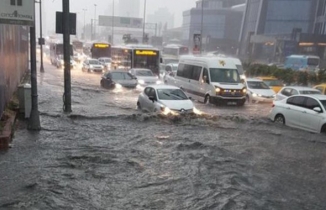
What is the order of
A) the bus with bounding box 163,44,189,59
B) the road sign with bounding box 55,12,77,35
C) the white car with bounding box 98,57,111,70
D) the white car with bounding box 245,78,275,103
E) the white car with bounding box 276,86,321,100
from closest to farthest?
the road sign with bounding box 55,12,77,35 → the white car with bounding box 276,86,321,100 → the white car with bounding box 245,78,275,103 → the white car with bounding box 98,57,111,70 → the bus with bounding box 163,44,189,59

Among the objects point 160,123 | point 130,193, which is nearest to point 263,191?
point 130,193

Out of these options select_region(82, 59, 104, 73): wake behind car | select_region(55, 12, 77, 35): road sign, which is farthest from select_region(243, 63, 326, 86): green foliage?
select_region(55, 12, 77, 35): road sign

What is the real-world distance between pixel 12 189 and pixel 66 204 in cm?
114

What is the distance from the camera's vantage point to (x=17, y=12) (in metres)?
10.0

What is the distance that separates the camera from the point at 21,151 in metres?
9.59

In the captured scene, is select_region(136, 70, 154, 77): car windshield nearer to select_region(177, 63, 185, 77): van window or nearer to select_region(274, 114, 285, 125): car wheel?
select_region(177, 63, 185, 77): van window

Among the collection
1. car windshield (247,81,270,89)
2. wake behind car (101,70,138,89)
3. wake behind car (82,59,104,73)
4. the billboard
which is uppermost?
the billboard

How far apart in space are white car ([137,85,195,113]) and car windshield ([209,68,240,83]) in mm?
4920

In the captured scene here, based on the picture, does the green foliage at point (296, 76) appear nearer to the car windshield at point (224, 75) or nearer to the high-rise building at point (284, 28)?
the car windshield at point (224, 75)

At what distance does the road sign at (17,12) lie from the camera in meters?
9.82

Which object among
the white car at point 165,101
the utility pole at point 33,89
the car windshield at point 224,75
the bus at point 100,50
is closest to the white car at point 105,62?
the bus at point 100,50

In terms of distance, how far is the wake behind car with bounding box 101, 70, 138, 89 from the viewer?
2603 cm

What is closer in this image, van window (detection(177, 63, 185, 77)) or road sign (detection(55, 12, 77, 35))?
road sign (detection(55, 12, 77, 35))

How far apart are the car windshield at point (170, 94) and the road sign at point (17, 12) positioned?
21.6 ft
